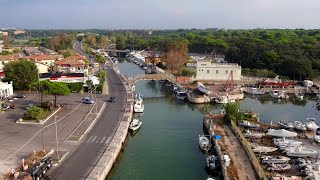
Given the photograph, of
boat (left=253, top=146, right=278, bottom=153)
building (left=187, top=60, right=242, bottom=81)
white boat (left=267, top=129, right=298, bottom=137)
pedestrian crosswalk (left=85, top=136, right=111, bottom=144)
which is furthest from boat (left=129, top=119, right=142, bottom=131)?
building (left=187, top=60, right=242, bottom=81)

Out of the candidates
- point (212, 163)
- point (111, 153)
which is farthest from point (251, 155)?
point (111, 153)

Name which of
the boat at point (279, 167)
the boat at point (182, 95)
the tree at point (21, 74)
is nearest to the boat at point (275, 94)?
the boat at point (182, 95)

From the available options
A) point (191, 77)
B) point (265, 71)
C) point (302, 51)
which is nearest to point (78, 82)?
point (191, 77)

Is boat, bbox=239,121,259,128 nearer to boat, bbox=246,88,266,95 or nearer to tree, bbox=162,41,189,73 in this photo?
boat, bbox=246,88,266,95

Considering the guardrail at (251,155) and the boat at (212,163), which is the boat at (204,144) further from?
the boat at (212,163)

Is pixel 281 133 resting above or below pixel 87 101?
below

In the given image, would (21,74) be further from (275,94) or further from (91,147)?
(275,94)

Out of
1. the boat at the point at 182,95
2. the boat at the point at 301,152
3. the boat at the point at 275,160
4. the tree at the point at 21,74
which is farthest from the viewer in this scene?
the boat at the point at 182,95
